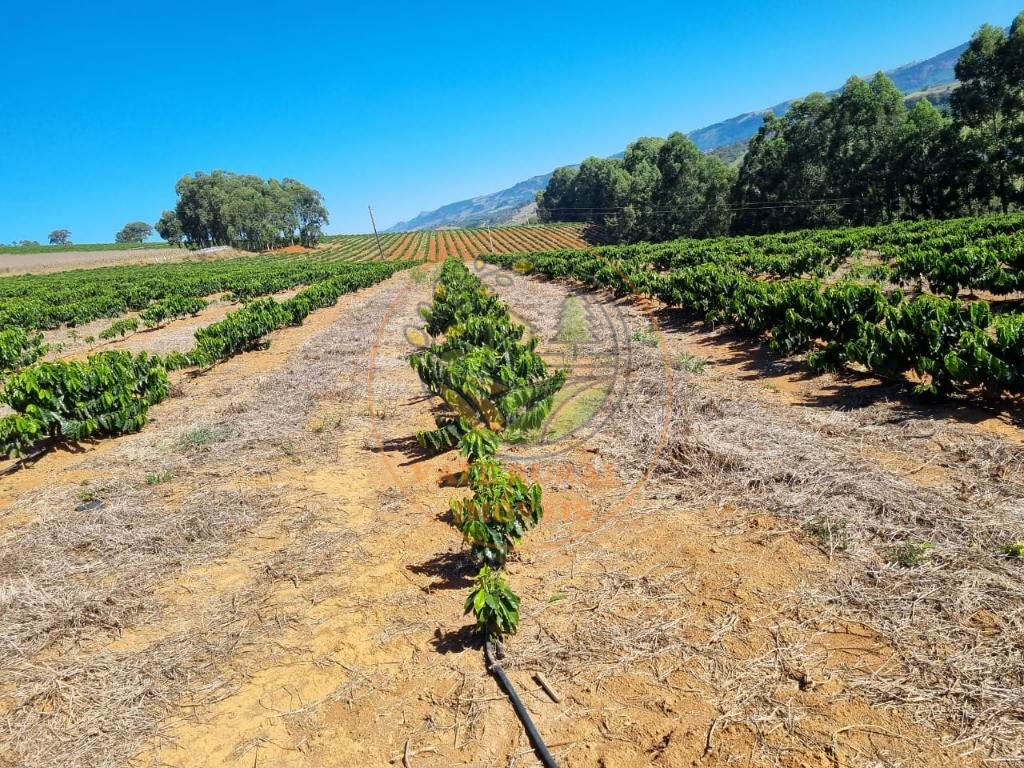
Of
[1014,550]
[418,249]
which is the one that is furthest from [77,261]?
[1014,550]

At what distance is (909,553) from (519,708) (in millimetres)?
2762

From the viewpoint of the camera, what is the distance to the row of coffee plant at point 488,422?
132 inches

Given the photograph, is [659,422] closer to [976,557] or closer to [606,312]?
[976,557]

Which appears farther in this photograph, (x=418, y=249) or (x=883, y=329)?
(x=418, y=249)

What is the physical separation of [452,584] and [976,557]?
351 cm

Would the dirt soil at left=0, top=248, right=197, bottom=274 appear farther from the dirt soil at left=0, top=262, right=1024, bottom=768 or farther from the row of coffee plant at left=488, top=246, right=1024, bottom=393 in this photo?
the dirt soil at left=0, top=262, right=1024, bottom=768

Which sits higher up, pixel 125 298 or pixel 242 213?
A: pixel 242 213

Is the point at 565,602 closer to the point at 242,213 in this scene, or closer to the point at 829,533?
the point at 829,533

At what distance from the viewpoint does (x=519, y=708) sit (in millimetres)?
2820

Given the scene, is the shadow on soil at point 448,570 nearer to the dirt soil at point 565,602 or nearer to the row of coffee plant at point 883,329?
the dirt soil at point 565,602

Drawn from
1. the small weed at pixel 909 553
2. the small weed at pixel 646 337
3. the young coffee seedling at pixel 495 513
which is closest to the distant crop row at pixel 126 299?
the small weed at pixel 646 337

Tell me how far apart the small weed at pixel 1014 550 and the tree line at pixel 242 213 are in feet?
325

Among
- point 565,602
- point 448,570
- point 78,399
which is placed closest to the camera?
point 565,602

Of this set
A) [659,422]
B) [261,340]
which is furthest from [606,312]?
[659,422]
